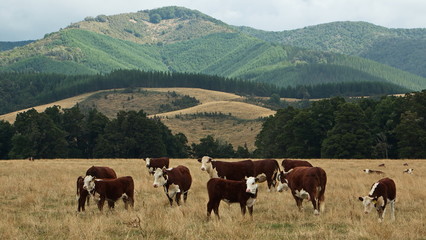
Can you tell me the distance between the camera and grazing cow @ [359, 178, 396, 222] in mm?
14680

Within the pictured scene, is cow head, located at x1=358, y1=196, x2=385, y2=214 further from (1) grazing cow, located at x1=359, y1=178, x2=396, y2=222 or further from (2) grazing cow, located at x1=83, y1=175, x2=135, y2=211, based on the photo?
(2) grazing cow, located at x1=83, y1=175, x2=135, y2=211

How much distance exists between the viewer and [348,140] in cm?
6931

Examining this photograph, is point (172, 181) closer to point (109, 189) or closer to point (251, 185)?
point (109, 189)

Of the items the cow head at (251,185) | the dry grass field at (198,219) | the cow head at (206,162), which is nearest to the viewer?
the dry grass field at (198,219)

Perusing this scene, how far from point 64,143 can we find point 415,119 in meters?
55.4

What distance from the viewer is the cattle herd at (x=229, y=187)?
1490 centimetres

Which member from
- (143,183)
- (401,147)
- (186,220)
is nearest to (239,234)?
(186,220)

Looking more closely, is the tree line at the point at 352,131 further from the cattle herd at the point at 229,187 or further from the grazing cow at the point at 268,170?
the cattle herd at the point at 229,187

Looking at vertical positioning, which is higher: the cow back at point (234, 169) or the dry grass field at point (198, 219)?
the cow back at point (234, 169)

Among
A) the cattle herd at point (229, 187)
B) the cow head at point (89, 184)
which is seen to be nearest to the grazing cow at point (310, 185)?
the cattle herd at point (229, 187)

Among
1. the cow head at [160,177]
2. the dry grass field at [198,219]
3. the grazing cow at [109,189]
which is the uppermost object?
the cow head at [160,177]

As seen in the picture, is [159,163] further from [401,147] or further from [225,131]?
[225,131]

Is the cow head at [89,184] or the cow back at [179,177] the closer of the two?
the cow head at [89,184]

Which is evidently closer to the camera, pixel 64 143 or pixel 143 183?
pixel 143 183
